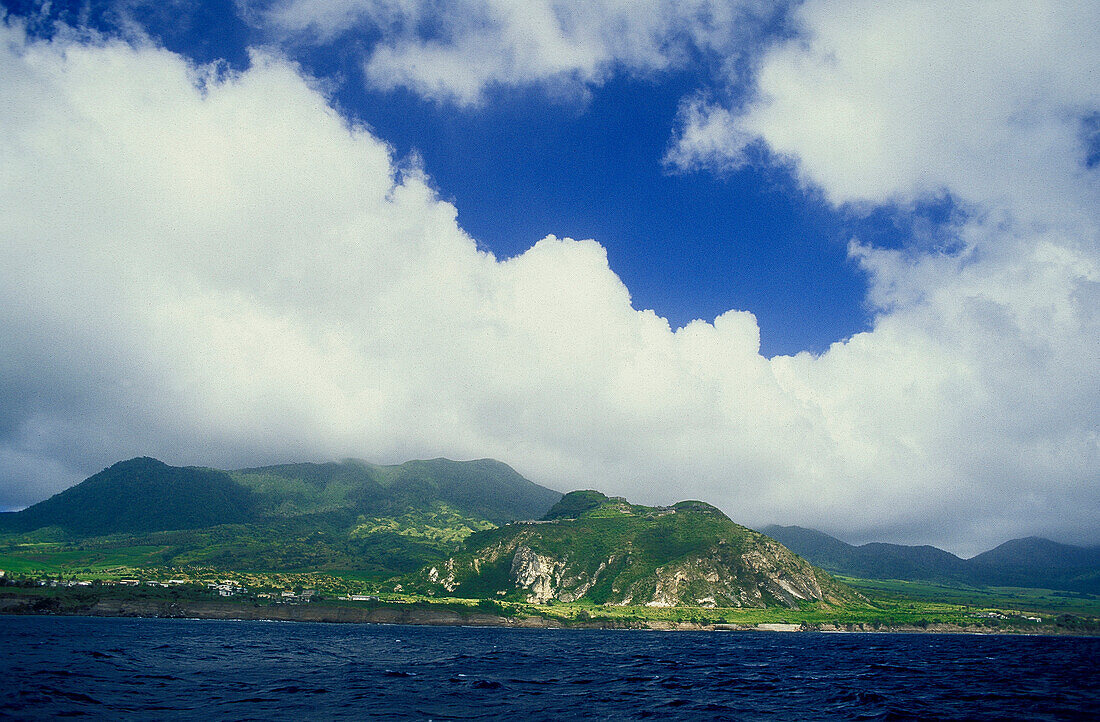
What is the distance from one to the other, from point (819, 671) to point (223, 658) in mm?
112717

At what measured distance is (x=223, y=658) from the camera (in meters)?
112

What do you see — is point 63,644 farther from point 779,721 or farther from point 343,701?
point 779,721

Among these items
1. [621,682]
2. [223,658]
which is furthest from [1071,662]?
[223,658]

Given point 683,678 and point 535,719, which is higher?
point 535,719

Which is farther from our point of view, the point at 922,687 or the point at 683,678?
the point at 683,678

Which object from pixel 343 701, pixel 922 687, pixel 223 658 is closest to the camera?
pixel 343 701

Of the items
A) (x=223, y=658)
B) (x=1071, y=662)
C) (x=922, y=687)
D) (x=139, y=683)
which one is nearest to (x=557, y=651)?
(x=223, y=658)

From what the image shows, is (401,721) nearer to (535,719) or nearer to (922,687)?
(535,719)

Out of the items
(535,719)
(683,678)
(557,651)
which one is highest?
(535,719)

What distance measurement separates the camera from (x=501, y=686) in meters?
85.1

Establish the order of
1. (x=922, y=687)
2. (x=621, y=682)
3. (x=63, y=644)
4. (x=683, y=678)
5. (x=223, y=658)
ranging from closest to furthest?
(x=922, y=687), (x=621, y=682), (x=683, y=678), (x=223, y=658), (x=63, y=644)

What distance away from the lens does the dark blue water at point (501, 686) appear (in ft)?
209

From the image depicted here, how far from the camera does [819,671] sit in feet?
372

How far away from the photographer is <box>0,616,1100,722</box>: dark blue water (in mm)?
63750
